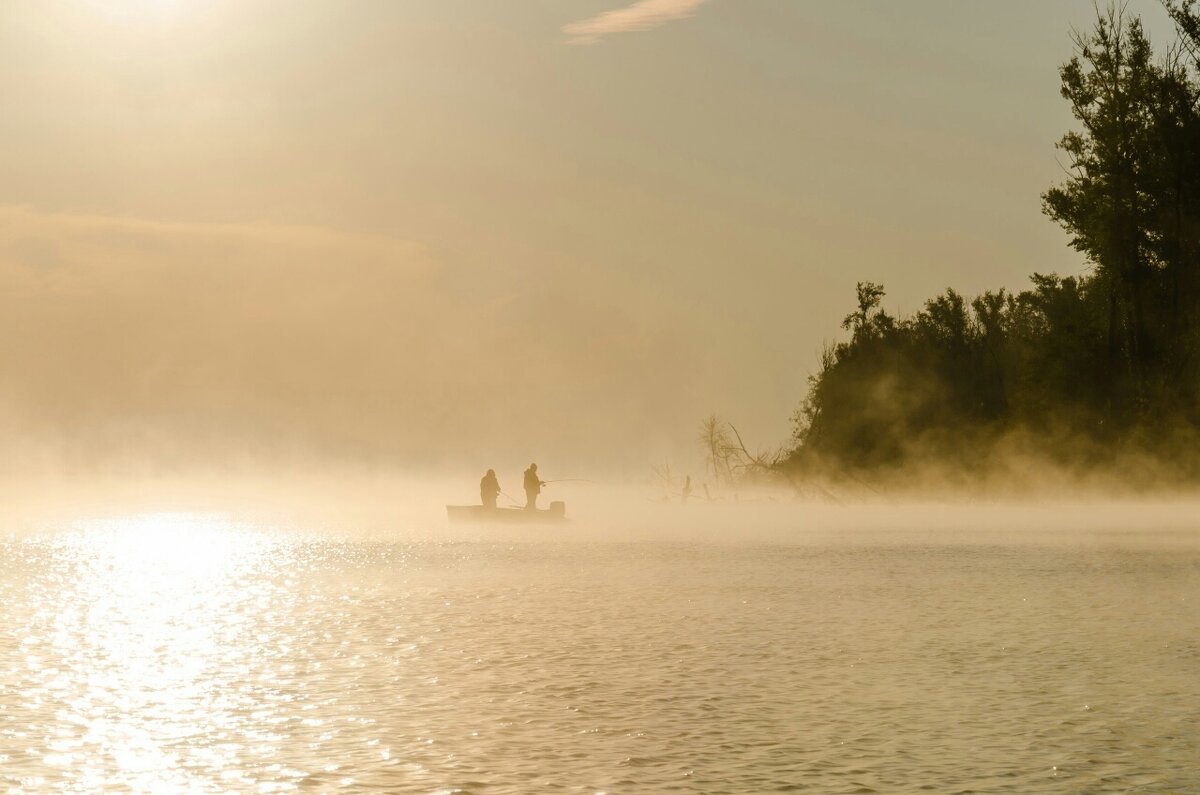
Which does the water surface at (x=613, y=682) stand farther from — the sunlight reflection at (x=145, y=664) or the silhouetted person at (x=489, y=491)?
the silhouetted person at (x=489, y=491)

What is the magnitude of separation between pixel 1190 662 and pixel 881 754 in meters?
7.17

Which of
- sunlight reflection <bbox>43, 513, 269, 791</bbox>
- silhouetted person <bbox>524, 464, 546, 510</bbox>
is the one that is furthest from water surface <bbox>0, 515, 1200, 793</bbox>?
silhouetted person <bbox>524, 464, 546, 510</bbox>

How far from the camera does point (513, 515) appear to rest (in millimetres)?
63500

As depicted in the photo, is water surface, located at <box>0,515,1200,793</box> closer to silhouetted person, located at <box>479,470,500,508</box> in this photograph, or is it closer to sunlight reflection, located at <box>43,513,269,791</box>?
sunlight reflection, located at <box>43,513,269,791</box>

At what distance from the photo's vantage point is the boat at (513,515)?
63.4 m

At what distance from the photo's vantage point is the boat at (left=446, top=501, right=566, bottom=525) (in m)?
63.4

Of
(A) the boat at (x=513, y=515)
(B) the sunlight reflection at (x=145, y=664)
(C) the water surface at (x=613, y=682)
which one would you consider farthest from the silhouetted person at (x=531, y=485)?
(C) the water surface at (x=613, y=682)

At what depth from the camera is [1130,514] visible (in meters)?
63.8

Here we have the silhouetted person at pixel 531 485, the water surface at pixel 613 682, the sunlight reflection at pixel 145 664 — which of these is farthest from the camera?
the silhouetted person at pixel 531 485

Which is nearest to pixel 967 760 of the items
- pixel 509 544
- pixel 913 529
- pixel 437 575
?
pixel 437 575

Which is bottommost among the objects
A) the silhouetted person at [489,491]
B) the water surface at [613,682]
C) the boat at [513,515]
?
the water surface at [613,682]

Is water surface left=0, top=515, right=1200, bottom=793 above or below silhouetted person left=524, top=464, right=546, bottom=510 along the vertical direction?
below

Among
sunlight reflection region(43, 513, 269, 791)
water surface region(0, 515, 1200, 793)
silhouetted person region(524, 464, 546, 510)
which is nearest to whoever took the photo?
water surface region(0, 515, 1200, 793)

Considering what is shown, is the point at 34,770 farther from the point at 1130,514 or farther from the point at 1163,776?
the point at 1130,514
